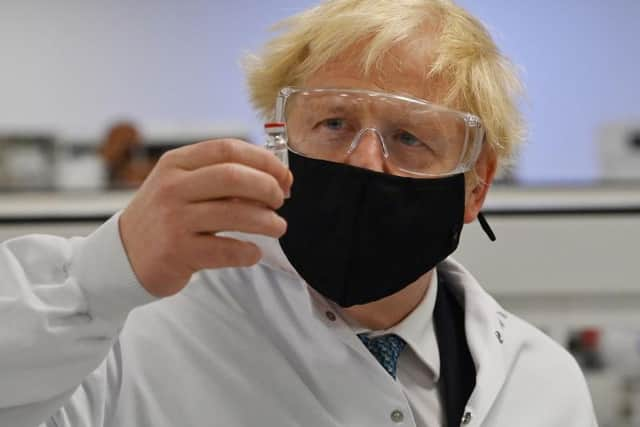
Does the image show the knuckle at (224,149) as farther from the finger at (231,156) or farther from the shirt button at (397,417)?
the shirt button at (397,417)

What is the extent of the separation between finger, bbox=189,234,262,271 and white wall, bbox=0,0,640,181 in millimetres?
2934

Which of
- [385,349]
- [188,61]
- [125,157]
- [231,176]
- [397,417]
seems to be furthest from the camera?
[188,61]

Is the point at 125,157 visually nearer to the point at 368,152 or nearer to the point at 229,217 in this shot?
the point at 368,152

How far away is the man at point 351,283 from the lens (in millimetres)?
1248

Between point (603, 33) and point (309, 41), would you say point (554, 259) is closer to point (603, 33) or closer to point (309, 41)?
point (603, 33)

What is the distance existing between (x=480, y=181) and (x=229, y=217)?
2.53ft

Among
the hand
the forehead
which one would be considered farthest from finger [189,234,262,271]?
the forehead

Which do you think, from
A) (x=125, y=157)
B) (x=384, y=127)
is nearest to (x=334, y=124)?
(x=384, y=127)

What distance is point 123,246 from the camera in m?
0.98

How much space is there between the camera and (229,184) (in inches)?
35.4

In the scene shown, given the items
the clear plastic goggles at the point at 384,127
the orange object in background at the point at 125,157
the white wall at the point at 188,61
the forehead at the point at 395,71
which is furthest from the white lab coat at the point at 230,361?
the white wall at the point at 188,61

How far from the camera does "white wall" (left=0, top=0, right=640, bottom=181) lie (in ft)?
12.6

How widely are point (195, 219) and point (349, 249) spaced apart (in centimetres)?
38

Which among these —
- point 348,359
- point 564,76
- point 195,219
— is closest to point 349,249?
point 348,359
